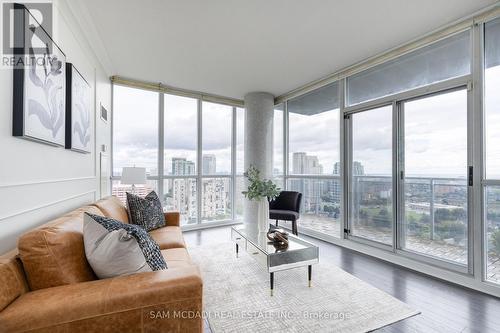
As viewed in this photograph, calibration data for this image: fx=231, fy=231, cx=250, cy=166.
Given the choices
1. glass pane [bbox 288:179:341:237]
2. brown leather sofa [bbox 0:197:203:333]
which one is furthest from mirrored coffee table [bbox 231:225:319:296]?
glass pane [bbox 288:179:341:237]

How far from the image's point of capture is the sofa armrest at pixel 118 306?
0.96 meters

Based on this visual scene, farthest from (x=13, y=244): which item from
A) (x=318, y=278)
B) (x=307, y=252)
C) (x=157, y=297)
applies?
(x=318, y=278)

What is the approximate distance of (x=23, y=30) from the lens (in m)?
1.43

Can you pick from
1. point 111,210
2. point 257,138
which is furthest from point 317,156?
point 111,210

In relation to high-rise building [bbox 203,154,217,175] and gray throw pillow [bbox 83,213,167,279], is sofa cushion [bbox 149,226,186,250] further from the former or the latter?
high-rise building [bbox 203,154,217,175]

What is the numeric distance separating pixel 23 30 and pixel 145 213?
1.90 meters

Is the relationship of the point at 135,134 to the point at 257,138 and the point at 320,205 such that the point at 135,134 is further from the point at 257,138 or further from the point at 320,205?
the point at 320,205

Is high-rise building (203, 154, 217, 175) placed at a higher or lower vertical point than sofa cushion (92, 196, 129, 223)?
higher

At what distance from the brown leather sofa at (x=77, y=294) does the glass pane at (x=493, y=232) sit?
2.79m

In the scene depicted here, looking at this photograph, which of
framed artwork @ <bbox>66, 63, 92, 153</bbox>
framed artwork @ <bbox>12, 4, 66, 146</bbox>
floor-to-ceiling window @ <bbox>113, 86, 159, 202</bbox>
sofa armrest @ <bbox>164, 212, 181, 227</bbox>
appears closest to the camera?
framed artwork @ <bbox>12, 4, 66, 146</bbox>

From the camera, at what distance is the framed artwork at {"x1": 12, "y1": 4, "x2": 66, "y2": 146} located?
1.39m

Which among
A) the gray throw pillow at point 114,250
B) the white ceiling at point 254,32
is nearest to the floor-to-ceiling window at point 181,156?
the white ceiling at point 254,32

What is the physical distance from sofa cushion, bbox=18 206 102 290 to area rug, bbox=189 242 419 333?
1.02m

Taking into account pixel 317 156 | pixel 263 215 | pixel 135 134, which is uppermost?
pixel 135 134
